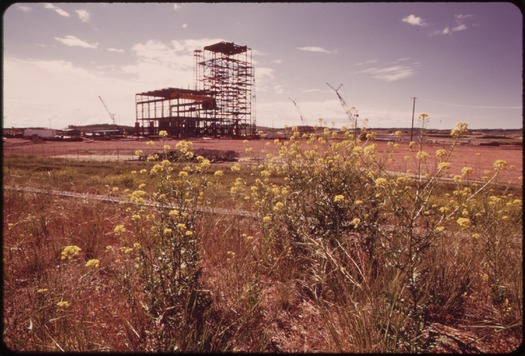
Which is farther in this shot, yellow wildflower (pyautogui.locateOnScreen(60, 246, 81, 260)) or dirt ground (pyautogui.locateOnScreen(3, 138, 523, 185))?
dirt ground (pyautogui.locateOnScreen(3, 138, 523, 185))

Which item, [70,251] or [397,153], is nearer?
[70,251]

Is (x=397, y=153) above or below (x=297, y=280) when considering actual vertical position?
above

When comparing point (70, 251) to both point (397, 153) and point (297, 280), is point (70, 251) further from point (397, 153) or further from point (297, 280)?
point (397, 153)

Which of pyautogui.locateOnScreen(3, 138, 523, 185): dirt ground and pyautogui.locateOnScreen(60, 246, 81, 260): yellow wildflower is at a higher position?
pyautogui.locateOnScreen(3, 138, 523, 185): dirt ground

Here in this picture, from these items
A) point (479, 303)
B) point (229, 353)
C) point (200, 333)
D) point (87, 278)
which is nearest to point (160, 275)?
point (200, 333)

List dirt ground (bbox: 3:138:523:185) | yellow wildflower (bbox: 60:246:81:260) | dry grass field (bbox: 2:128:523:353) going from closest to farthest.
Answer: dry grass field (bbox: 2:128:523:353) < yellow wildflower (bbox: 60:246:81:260) < dirt ground (bbox: 3:138:523:185)

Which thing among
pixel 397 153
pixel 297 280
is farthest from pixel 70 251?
pixel 397 153

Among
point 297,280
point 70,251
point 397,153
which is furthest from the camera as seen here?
point 397,153

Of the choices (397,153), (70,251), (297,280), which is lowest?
(297,280)

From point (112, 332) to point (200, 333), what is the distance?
32.5 inches

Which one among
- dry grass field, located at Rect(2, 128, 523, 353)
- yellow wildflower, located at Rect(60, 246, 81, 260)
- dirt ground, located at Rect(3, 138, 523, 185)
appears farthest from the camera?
dirt ground, located at Rect(3, 138, 523, 185)

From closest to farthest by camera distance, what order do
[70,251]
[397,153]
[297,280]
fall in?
[70,251], [297,280], [397,153]

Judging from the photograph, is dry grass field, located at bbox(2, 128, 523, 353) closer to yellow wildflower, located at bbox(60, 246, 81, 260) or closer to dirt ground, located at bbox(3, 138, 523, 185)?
yellow wildflower, located at bbox(60, 246, 81, 260)

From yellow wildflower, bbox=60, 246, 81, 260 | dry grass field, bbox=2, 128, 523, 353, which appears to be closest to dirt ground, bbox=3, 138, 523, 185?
dry grass field, bbox=2, 128, 523, 353
